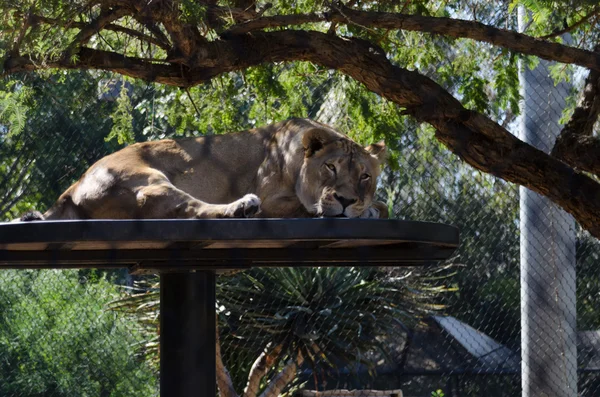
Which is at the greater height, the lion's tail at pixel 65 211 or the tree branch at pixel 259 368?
the tree branch at pixel 259 368

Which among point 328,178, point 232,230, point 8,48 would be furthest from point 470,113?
point 232,230

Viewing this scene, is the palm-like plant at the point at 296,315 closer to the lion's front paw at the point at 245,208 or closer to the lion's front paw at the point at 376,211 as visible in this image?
the lion's front paw at the point at 376,211

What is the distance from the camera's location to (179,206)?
3057mm

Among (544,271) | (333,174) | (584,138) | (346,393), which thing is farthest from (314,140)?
(544,271)

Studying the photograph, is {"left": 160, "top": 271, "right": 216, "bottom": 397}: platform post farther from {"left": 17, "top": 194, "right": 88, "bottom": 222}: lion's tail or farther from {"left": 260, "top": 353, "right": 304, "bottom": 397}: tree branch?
{"left": 260, "top": 353, "right": 304, "bottom": 397}: tree branch

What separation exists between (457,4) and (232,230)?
446 centimetres

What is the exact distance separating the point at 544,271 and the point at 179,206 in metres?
4.94

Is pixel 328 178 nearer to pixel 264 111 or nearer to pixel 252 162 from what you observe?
pixel 252 162

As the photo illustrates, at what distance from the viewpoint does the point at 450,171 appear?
938 cm

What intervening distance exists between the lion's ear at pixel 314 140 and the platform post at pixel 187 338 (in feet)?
3.78

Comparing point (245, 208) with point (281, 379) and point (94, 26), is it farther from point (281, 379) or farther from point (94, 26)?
point (281, 379)

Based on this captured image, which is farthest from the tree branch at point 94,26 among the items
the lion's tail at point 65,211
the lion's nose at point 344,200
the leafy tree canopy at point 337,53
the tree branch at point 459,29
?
the lion's nose at point 344,200

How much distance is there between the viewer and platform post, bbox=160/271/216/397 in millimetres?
2814

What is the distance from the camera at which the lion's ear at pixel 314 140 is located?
3.88 m
